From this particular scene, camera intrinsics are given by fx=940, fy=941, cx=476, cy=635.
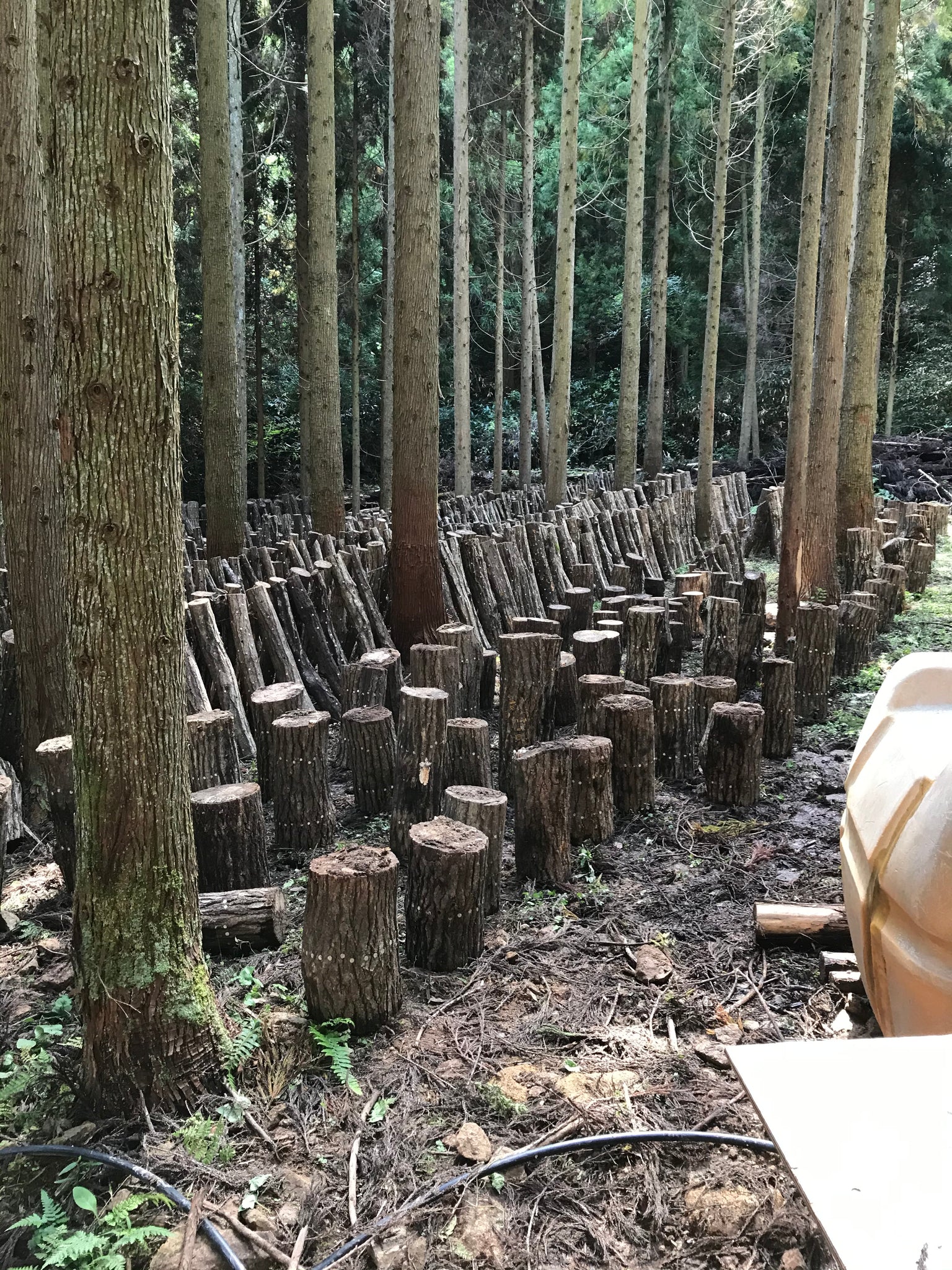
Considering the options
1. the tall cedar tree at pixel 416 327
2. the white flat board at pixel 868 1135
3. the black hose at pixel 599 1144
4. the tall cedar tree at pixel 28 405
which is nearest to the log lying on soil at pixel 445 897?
the black hose at pixel 599 1144

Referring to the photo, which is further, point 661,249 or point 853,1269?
point 661,249

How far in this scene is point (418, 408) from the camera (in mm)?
6859

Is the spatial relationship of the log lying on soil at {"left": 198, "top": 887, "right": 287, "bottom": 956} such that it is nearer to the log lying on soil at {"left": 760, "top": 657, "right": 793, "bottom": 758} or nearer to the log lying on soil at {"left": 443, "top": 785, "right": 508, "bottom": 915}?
the log lying on soil at {"left": 443, "top": 785, "right": 508, "bottom": 915}

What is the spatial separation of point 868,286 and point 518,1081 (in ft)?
32.8

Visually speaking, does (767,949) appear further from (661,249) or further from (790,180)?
(790,180)

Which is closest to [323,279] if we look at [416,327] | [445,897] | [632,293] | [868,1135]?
[416,327]

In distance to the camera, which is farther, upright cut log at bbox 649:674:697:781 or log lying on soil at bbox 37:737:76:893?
upright cut log at bbox 649:674:697:781

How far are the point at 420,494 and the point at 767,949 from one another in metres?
4.25

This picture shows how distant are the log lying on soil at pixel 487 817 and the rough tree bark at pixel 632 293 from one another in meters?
11.0

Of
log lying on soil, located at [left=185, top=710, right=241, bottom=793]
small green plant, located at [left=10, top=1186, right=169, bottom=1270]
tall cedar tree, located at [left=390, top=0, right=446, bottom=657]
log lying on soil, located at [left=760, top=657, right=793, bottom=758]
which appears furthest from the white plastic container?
tall cedar tree, located at [left=390, top=0, right=446, bottom=657]

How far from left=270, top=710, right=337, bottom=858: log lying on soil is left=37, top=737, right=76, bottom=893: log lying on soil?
0.91 metres

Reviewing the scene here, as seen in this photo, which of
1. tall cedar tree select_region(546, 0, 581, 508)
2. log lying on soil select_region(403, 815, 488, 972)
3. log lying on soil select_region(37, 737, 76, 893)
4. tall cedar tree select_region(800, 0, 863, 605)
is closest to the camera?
log lying on soil select_region(403, 815, 488, 972)

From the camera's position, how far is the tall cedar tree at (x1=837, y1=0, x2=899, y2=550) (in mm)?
9906

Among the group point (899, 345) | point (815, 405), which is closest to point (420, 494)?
point (815, 405)
